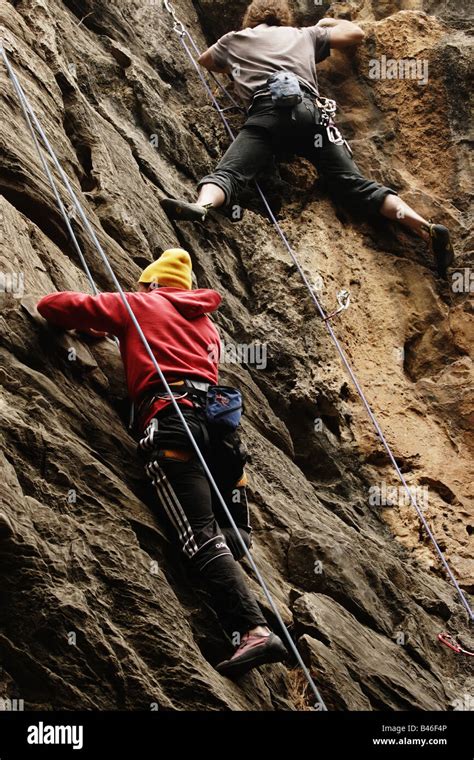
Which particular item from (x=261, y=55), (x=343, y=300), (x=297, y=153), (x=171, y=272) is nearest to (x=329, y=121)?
(x=297, y=153)

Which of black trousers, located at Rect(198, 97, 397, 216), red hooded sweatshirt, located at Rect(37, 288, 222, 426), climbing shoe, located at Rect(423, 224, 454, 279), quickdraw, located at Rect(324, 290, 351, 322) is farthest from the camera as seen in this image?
black trousers, located at Rect(198, 97, 397, 216)

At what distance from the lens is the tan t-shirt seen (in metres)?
10.6

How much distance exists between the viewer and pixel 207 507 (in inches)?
223

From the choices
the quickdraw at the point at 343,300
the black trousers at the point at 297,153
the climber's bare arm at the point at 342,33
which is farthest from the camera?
the climber's bare arm at the point at 342,33

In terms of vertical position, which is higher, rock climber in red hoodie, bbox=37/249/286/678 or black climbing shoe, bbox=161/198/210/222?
black climbing shoe, bbox=161/198/210/222

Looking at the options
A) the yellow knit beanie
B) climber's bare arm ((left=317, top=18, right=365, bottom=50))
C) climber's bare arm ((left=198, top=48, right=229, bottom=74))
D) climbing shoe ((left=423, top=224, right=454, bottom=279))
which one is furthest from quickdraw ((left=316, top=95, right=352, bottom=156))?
the yellow knit beanie

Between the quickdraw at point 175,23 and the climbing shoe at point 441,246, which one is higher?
the quickdraw at point 175,23

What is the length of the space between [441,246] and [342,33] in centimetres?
295

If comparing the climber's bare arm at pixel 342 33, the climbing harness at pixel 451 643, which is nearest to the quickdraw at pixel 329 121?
the climber's bare arm at pixel 342 33

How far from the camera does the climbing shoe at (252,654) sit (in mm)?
5289

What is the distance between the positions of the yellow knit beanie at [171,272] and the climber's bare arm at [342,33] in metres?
5.55

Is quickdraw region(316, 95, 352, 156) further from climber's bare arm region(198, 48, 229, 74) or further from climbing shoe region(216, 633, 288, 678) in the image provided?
climbing shoe region(216, 633, 288, 678)

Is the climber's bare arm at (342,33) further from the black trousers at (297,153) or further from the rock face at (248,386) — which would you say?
the black trousers at (297,153)

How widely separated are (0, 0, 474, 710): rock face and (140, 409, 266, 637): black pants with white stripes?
8.4 inches
